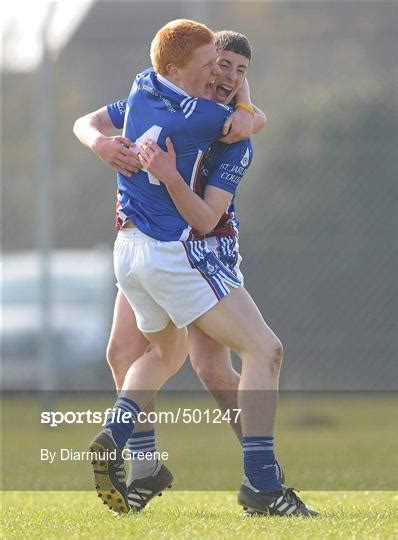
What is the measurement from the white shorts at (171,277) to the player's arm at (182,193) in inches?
3.8

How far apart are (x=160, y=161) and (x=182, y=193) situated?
0.14 metres

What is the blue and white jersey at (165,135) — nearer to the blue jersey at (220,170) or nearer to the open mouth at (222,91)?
the blue jersey at (220,170)

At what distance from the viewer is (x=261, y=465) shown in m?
4.72

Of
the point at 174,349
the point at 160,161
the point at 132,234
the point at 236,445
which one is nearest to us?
the point at 160,161

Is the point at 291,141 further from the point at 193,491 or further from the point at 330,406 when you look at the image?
the point at 193,491

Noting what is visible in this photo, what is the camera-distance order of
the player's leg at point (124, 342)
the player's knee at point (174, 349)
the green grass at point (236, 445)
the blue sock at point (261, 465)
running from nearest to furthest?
the blue sock at point (261, 465), the player's knee at point (174, 349), the player's leg at point (124, 342), the green grass at point (236, 445)

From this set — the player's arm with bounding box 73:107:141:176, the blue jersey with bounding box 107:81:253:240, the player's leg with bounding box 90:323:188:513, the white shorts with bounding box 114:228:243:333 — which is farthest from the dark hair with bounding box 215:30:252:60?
the player's leg with bounding box 90:323:188:513

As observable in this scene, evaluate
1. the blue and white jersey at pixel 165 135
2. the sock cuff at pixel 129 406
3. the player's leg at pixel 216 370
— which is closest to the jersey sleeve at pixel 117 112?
the blue and white jersey at pixel 165 135

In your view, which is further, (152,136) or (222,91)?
(222,91)

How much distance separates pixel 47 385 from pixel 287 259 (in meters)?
2.10

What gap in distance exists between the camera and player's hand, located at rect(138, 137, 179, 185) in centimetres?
468

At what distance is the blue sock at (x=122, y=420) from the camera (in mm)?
4719

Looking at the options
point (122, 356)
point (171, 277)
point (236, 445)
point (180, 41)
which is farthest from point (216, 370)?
point (236, 445)

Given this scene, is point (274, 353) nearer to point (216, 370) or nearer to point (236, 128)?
point (216, 370)
